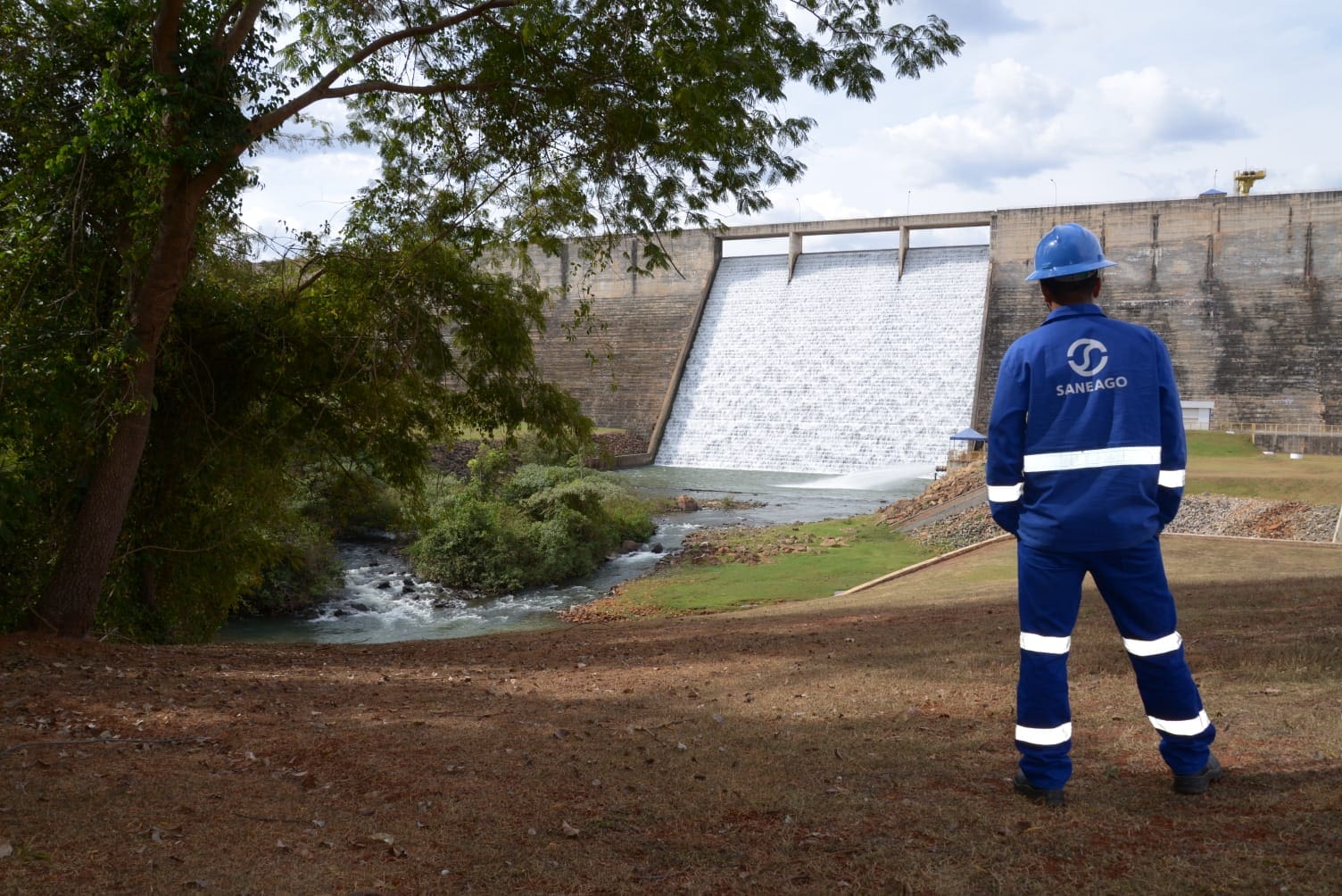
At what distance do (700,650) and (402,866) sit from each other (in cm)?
439

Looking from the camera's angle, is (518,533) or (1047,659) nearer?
(1047,659)

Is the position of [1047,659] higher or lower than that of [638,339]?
lower

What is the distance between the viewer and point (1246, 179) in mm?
31891

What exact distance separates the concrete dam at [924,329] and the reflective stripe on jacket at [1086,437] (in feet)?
79.3

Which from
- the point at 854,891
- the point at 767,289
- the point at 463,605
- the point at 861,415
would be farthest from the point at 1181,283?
the point at 854,891

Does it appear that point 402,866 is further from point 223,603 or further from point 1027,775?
point 223,603

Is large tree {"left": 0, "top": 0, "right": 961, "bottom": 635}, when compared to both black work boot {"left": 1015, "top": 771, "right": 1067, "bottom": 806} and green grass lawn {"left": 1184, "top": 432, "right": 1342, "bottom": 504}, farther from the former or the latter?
green grass lawn {"left": 1184, "top": 432, "right": 1342, "bottom": 504}

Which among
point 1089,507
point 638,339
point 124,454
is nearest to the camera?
point 1089,507

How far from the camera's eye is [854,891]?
256cm

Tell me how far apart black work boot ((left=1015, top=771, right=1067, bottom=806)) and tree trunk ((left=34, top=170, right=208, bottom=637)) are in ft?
19.1

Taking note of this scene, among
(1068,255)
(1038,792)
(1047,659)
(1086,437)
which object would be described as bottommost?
(1038,792)

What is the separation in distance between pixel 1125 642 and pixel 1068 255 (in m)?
1.19

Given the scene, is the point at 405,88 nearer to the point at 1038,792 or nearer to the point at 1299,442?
the point at 1038,792

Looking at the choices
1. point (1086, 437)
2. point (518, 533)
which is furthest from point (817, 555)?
point (1086, 437)
